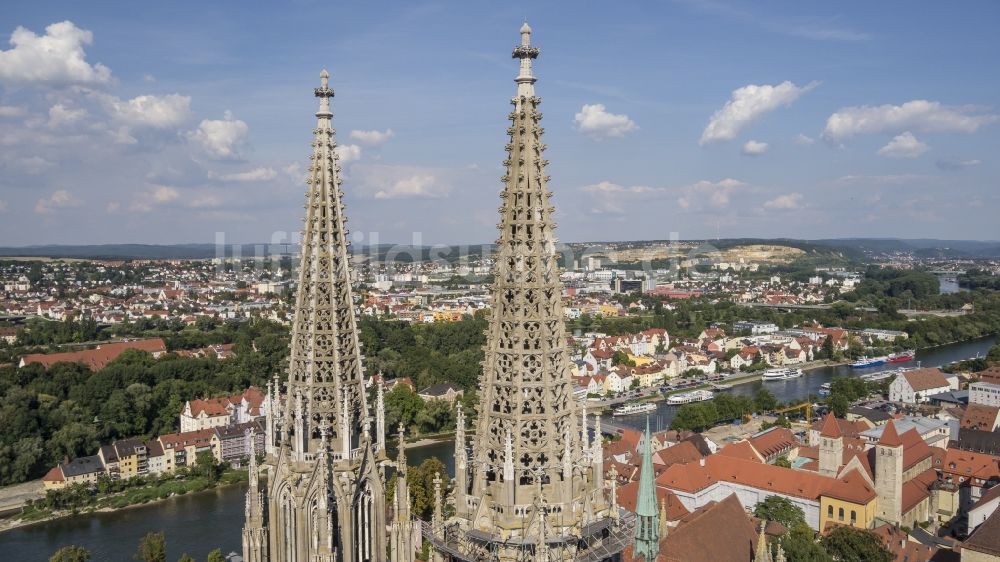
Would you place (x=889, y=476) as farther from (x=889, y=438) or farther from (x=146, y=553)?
(x=146, y=553)

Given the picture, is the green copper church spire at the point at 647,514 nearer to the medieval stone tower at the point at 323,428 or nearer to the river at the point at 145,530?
the medieval stone tower at the point at 323,428

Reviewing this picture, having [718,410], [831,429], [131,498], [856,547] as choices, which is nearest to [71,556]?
[131,498]

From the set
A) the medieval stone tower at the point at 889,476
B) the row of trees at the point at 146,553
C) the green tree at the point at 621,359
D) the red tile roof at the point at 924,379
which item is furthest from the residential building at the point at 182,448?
the red tile roof at the point at 924,379

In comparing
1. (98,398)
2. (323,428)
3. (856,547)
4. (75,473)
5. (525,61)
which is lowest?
(75,473)

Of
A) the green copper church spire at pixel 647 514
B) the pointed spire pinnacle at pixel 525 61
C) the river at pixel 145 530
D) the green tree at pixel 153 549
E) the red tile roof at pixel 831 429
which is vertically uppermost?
the pointed spire pinnacle at pixel 525 61

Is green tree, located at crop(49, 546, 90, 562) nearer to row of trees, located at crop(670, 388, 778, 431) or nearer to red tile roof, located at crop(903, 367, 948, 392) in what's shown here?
row of trees, located at crop(670, 388, 778, 431)

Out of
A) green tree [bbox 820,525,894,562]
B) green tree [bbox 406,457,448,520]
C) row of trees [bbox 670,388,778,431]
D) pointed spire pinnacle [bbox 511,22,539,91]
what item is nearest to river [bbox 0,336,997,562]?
green tree [bbox 406,457,448,520]
